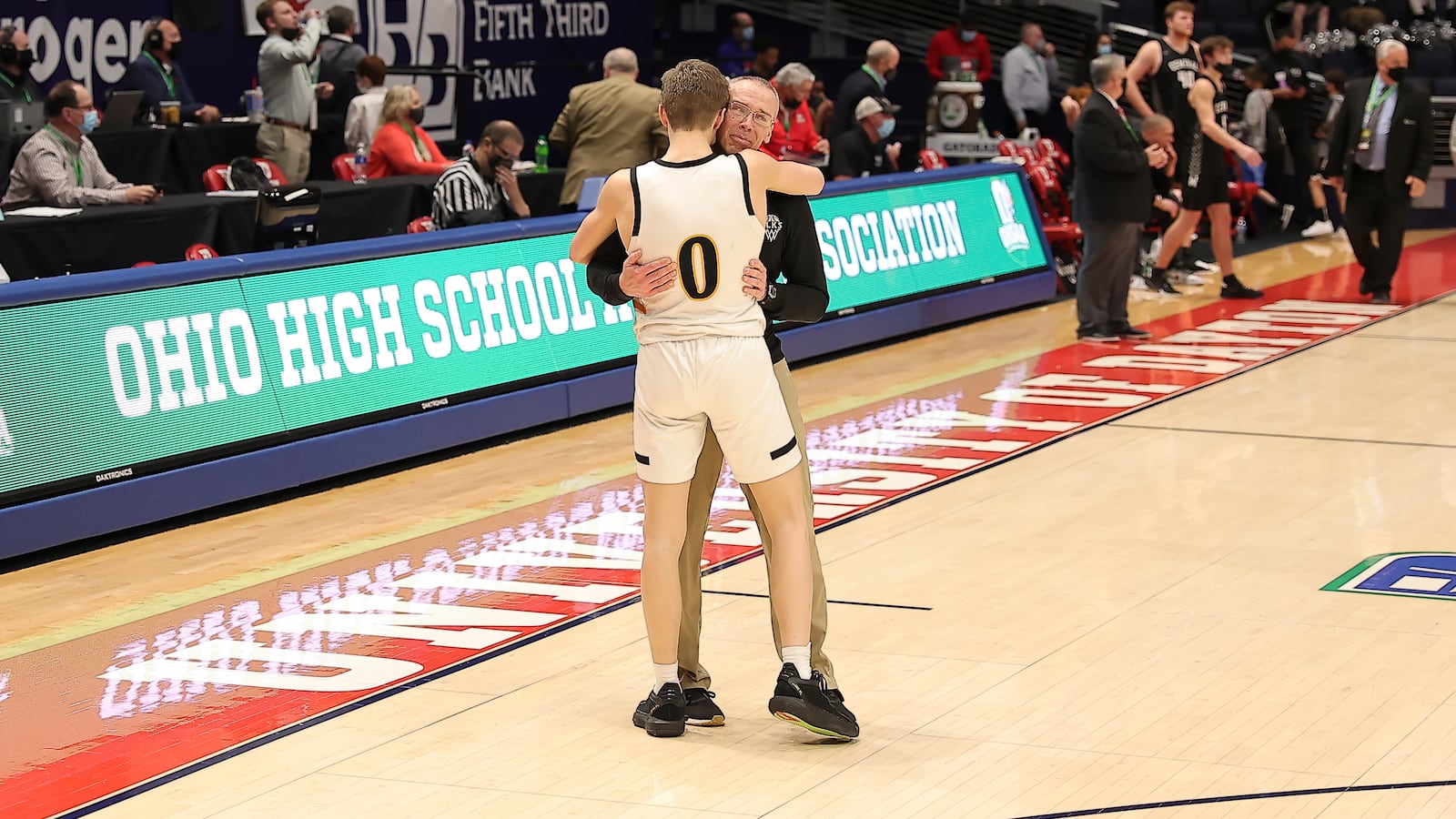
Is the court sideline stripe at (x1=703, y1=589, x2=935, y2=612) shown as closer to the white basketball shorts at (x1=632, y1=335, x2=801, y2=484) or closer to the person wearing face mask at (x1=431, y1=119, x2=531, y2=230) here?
the white basketball shorts at (x1=632, y1=335, x2=801, y2=484)

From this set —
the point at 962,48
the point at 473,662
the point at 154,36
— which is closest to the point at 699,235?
the point at 473,662

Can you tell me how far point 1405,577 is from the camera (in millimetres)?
7188

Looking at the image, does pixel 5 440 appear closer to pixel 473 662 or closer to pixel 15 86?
pixel 473 662

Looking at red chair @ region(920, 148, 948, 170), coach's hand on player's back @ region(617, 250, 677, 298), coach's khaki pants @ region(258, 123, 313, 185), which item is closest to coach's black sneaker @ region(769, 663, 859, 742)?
coach's hand on player's back @ region(617, 250, 677, 298)

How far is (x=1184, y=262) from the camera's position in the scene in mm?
16562

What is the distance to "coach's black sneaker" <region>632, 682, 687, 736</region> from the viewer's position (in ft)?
17.9

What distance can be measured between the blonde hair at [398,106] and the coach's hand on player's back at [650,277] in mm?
8355

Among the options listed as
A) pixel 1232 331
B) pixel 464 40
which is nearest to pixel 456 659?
pixel 1232 331

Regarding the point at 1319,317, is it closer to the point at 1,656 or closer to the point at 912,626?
the point at 912,626

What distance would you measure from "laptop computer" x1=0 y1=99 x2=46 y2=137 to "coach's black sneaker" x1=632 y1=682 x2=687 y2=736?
8.23 m

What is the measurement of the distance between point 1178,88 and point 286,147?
659 centimetres

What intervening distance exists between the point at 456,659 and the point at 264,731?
2.81ft

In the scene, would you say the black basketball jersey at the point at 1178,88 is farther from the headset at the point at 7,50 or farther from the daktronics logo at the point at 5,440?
the daktronics logo at the point at 5,440

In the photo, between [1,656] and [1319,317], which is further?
[1319,317]
